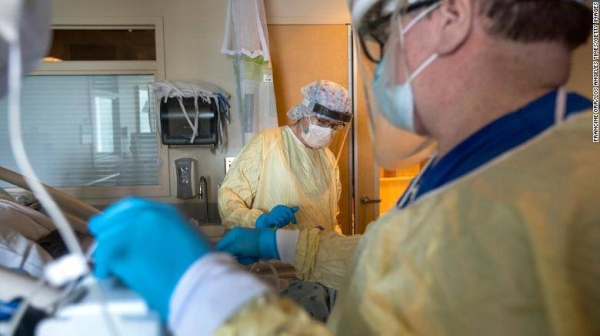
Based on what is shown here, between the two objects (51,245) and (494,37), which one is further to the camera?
(51,245)

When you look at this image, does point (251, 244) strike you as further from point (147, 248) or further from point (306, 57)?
point (306, 57)

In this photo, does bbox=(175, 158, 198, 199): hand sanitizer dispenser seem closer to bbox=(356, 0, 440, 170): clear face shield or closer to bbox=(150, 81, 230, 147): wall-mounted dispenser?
bbox=(150, 81, 230, 147): wall-mounted dispenser

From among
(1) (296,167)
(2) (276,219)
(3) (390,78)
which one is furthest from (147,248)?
(1) (296,167)

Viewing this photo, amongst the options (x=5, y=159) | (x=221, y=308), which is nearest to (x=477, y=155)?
(x=221, y=308)

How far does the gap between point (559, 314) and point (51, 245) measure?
1.10 m

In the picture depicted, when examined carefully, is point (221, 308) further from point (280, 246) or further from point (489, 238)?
point (280, 246)

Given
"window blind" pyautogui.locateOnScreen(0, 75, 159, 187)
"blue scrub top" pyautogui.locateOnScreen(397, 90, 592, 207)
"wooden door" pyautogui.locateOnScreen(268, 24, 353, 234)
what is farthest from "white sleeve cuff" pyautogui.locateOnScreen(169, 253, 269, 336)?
"window blind" pyautogui.locateOnScreen(0, 75, 159, 187)

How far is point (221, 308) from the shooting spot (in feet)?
1.11

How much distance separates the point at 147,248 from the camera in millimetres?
375

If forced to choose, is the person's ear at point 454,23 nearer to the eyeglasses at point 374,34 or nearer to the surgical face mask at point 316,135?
the eyeglasses at point 374,34

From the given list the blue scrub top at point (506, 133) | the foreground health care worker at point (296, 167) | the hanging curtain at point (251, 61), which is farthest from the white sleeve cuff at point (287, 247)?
the hanging curtain at point (251, 61)

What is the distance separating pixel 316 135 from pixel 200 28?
3.43 feet

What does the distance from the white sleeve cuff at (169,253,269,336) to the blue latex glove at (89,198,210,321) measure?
2 centimetres

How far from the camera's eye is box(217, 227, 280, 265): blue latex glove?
902 millimetres
